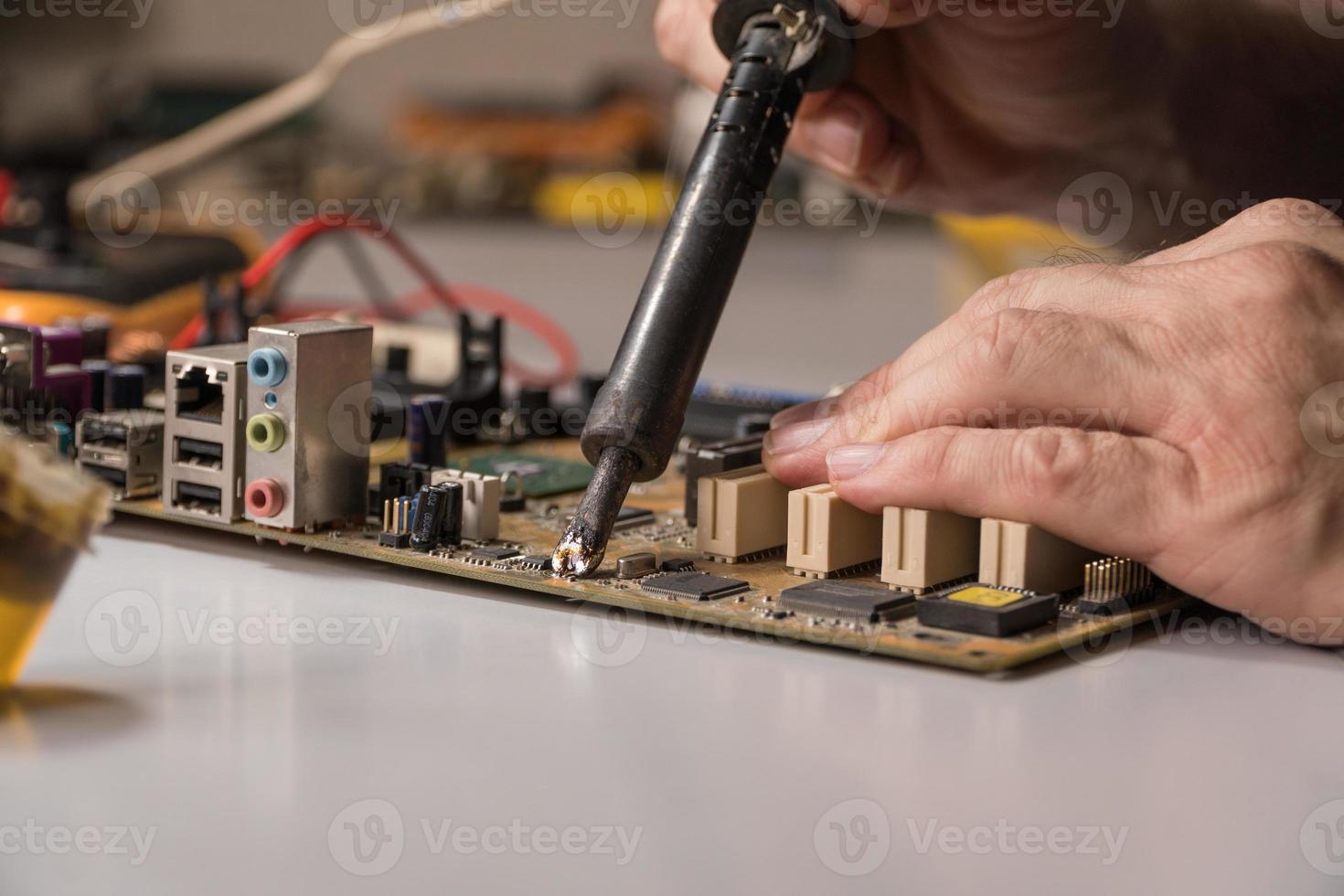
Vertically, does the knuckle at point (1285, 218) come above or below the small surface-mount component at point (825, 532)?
above

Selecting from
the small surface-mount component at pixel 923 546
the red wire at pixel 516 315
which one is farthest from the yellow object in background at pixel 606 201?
the small surface-mount component at pixel 923 546

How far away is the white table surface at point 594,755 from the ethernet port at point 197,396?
14cm

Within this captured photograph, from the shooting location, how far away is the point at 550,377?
2439mm

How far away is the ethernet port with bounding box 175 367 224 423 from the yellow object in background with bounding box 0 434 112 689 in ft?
1.32

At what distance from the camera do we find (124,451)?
146 cm

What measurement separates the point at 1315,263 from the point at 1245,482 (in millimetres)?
200

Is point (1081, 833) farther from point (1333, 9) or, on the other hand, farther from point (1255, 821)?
point (1333, 9)

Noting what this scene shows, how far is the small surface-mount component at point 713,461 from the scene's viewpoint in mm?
1356

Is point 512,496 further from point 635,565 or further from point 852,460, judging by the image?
point 852,460

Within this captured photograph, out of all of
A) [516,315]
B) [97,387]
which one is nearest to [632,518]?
[97,387]
